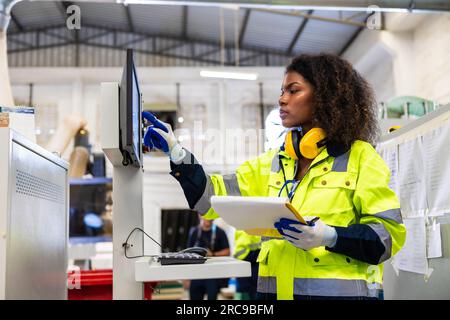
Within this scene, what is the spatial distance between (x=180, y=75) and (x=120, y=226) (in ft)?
29.1

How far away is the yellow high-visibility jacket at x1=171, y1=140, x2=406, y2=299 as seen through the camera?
4.87 feet

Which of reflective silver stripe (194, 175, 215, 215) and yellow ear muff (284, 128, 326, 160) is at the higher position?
yellow ear muff (284, 128, 326, 160)

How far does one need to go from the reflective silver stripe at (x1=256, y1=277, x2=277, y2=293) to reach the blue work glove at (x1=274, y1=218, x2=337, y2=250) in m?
0.24

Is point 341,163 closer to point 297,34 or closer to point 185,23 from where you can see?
point 297,34

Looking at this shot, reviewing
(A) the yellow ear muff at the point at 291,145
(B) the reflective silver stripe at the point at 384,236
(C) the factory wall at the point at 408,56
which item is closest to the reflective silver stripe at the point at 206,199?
(A) the yellow ear muff at the point at 291,145

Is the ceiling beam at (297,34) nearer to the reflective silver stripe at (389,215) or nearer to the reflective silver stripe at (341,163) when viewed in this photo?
the reflective silver stripe at (341,163)

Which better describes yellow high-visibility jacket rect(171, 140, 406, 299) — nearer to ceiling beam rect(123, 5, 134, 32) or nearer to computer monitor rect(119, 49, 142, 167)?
computer monitor rect(119, 49, 142, 167)

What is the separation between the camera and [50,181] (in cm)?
167

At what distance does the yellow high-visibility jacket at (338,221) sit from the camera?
4.87 feet

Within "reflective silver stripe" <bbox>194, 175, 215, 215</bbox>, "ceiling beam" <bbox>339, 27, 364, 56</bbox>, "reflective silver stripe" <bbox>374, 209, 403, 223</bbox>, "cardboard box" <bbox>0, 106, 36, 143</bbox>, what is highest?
"ceiling beam" <bbox>339, 27, 364, 56</bbox>

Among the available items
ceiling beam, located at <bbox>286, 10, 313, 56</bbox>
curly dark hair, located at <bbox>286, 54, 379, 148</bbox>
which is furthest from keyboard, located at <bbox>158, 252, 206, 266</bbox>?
ceiling beam, located at <bbox>286, 10, 313, 56</bbox>

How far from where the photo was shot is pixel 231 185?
1.77 meters

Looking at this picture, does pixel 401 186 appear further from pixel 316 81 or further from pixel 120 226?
pixel 120 226
